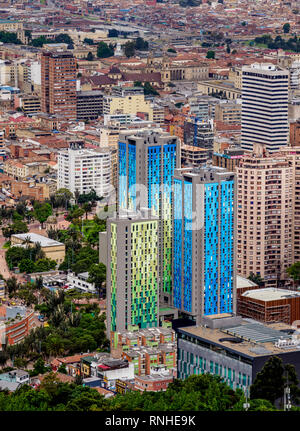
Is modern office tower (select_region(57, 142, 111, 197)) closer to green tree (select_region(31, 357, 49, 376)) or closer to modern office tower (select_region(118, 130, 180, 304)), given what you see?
modern office tower (select_region(118, 130, 180, 304))

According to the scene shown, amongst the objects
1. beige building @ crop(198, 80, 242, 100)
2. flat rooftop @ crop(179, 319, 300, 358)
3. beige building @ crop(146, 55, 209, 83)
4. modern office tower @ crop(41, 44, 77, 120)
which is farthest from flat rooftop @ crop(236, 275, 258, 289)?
beige building @ crop(146, 55, 209, 83)

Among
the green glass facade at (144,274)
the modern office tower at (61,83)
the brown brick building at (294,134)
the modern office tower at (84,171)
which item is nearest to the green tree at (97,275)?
the green glass facade at (144,274)

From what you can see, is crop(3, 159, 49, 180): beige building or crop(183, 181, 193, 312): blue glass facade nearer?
crop(183, 181, 193, 312): blue glass facade

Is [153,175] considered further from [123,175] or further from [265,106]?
[265,106]

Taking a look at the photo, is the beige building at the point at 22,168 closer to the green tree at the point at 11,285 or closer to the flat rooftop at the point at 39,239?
the flat rooftop at the point at 39,239

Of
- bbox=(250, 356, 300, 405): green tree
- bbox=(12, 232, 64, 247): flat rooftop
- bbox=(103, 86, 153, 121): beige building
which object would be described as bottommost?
bbox=(12, 232, 64, 247): flat rooftop

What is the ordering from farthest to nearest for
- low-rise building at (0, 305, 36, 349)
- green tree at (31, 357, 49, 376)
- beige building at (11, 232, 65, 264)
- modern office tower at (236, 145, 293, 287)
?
beige building at (11, 232, 65, 264)
modern office tower at (236, 145, 293, 287)
low-rise building at (0, 305, 36, 349)
green tree at (31, 357, 49, 376)
